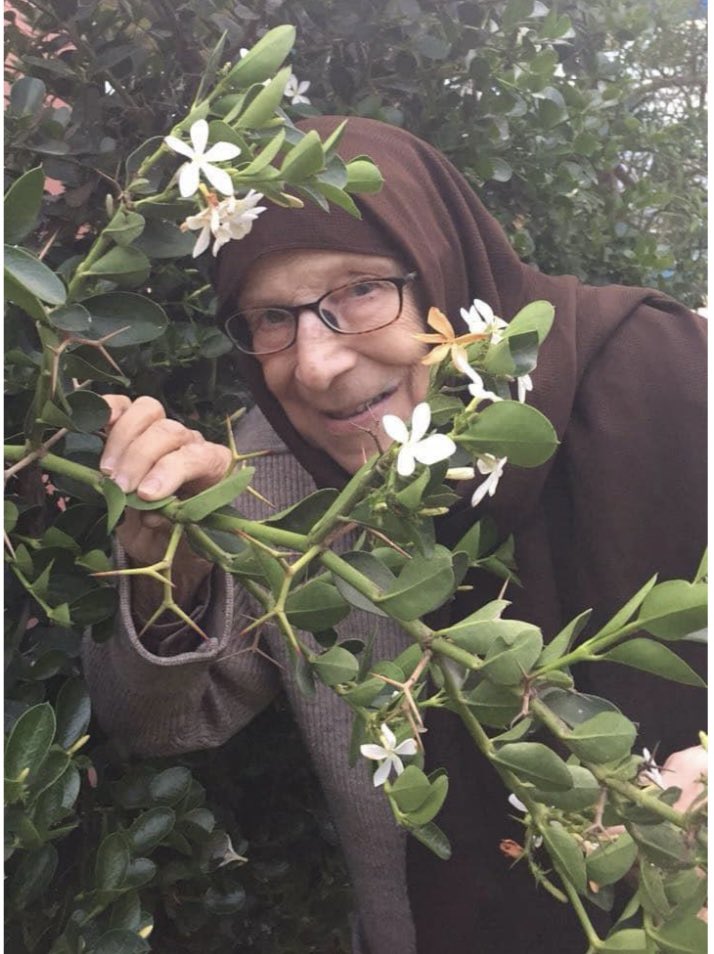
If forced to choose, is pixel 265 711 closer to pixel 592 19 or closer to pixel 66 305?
pixel 66 305

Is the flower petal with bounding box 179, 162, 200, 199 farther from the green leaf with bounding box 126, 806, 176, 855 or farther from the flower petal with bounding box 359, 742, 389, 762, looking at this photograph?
the green leaf with bounding box 126, 806, 176, 855

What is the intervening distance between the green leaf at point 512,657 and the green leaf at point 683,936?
107mm

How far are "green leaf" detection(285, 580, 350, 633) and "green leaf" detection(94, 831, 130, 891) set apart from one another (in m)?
0.22

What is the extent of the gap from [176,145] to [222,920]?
734 millimetres

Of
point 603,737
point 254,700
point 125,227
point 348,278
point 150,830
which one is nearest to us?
point 603,737

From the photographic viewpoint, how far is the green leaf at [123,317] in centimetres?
50

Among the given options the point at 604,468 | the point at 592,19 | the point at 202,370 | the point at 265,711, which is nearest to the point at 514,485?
the point at 604,468

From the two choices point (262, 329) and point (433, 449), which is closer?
point (433, 449)

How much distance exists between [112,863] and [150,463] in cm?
23

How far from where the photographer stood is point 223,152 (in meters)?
0.42

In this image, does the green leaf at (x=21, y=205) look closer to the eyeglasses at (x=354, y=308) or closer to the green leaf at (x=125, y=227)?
the green leaf at (x=125, y=227)

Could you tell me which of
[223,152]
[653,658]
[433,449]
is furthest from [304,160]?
[653,658]

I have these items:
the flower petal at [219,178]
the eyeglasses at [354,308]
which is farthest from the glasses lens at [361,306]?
the flower petal at [219,178]

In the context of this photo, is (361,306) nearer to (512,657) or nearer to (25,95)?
(25,95)
